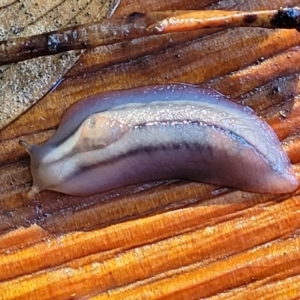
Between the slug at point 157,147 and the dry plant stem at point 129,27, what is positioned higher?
the dry plant stem at point 129,27

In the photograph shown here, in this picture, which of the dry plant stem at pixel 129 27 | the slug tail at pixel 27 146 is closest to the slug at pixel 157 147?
the slug tail at pixel 27 146

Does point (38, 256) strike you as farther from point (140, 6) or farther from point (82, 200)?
point (140, 6)

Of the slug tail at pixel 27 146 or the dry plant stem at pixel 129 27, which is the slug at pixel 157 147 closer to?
the slug tail at pixel 27 146

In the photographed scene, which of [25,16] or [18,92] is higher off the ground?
[25,16]

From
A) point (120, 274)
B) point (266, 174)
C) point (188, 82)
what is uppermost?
point (188, 82)

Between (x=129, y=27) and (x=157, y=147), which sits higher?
(x=129, y=27)

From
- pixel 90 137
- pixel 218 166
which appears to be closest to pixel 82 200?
pixel 90 137
